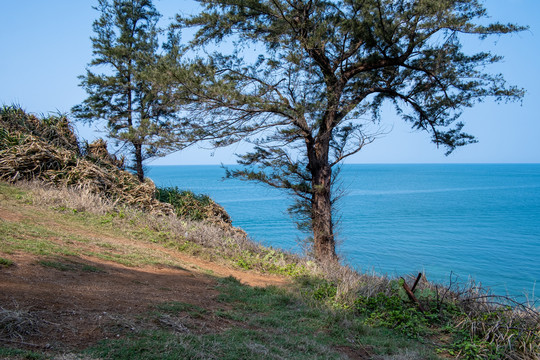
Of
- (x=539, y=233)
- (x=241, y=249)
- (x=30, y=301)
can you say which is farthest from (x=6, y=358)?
(x=539, y=233)

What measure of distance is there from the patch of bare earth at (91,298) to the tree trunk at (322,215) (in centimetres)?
489

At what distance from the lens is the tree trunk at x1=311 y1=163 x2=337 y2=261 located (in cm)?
1095

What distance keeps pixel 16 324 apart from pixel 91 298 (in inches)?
40.8

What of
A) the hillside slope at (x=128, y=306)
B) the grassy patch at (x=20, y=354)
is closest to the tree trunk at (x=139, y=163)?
the hillside slope at (x=128, y=306)

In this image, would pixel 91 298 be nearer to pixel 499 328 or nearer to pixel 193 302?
pixel 193 302

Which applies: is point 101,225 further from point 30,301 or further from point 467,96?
point 467,96

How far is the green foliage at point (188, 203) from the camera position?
47.0ft

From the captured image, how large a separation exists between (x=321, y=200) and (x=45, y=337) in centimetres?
835

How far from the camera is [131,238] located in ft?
28.3

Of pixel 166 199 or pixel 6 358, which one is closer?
pixel 6 358

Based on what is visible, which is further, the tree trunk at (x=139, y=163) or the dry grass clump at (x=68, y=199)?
the tree trunk at (x=139, y=163)

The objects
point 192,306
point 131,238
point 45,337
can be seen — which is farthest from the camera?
point 131,238

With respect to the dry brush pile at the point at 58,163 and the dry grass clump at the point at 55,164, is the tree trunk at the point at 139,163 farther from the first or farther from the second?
the dry grass clump at the point at 55,164

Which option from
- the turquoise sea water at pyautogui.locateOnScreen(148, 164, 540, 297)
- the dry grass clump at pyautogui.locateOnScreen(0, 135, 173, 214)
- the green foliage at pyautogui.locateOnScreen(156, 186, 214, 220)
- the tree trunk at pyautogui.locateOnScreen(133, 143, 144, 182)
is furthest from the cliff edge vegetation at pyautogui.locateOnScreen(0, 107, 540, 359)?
the tree trunk at pyautogui.locateOnScreen(133, 143, 144, 182)
